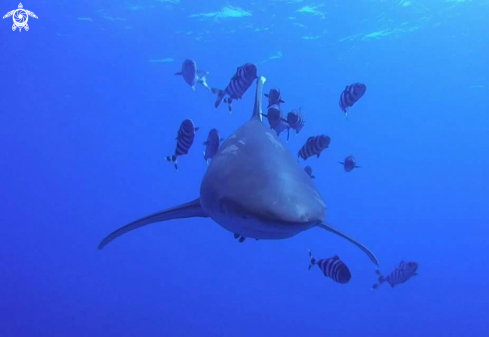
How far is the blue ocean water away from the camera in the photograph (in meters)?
23.9

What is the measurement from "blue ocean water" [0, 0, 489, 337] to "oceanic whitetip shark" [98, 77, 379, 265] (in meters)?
18.8

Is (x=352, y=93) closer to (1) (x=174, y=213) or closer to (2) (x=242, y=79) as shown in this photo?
(2) (x=242, y=79)

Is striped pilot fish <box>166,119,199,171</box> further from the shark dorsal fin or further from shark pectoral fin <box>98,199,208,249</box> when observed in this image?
shark pectoral fin <box>98,199,208,249</box>

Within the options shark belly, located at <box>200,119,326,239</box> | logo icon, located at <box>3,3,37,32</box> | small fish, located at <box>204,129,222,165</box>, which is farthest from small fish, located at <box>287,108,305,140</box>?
logo icon, located at <box>3,3,37,32</box>

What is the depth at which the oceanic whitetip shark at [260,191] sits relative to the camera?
2822 millimetres

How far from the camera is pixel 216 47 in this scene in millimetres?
26562

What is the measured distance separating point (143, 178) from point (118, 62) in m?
25.4

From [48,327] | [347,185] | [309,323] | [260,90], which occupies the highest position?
[347,185]

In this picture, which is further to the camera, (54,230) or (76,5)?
(54,230)

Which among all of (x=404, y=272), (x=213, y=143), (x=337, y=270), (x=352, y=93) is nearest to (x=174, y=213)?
(x=213, y=143)

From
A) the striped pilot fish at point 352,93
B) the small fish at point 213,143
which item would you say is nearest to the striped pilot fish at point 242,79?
the small fish at point 213,143

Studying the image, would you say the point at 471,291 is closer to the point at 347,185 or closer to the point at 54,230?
the point at 347,185

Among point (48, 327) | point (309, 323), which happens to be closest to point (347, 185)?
point (309, 323)

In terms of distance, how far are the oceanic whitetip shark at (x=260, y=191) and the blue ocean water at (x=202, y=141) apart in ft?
61.8
